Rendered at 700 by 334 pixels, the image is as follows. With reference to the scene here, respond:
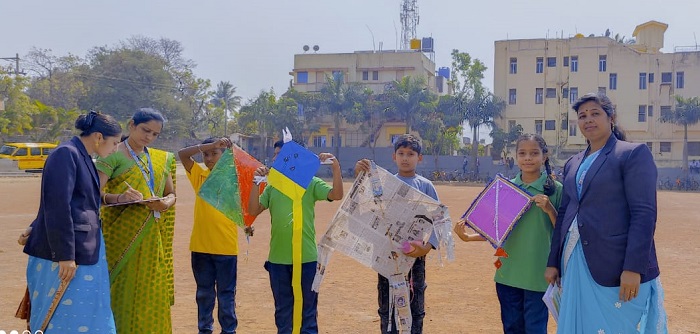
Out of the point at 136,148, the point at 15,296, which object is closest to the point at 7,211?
the point at 15,296

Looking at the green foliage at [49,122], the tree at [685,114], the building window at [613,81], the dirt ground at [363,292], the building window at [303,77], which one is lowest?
the dirt ground at [363,292]

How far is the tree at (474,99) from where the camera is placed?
4691 cm

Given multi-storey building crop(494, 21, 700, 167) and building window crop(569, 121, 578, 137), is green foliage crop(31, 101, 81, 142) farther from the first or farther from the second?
building window crop(569, 121, 578, 137)

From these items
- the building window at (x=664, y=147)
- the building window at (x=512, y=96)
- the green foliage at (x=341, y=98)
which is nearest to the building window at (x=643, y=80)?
the building window at (x=664, y=147)

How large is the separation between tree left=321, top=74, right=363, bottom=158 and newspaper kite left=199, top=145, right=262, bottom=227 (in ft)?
143

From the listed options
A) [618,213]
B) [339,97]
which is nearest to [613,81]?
[339,97]

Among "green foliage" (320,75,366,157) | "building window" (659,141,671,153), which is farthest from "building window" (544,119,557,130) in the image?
"green foliage" (320,75,366,157)

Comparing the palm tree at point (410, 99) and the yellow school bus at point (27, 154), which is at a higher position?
the palm tree at point (410, 99)

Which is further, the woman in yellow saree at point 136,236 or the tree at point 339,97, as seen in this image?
the tree at point 339,97

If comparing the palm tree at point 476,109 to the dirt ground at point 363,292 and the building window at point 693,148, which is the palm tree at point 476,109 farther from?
the dirt ground at point 363,292

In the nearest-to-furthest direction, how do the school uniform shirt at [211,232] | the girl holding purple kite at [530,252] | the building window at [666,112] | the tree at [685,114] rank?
the girl holding purple kite at [530,252] → the school uniform shirt at [211,232] → the tree at [685,114] → the building window at [666,112]

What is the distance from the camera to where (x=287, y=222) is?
4621 mm

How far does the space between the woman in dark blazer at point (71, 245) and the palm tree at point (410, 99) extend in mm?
43656

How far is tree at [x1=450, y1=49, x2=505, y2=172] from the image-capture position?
154 feet
